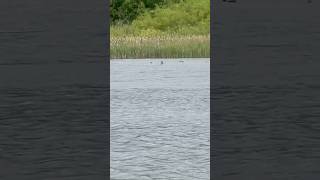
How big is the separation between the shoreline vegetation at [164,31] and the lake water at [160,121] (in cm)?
413

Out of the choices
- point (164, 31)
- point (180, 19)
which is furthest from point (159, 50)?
point (180, 19)

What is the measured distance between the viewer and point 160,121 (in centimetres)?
1134

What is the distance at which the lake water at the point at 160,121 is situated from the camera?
837cm

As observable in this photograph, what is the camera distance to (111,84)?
15.4 meters
